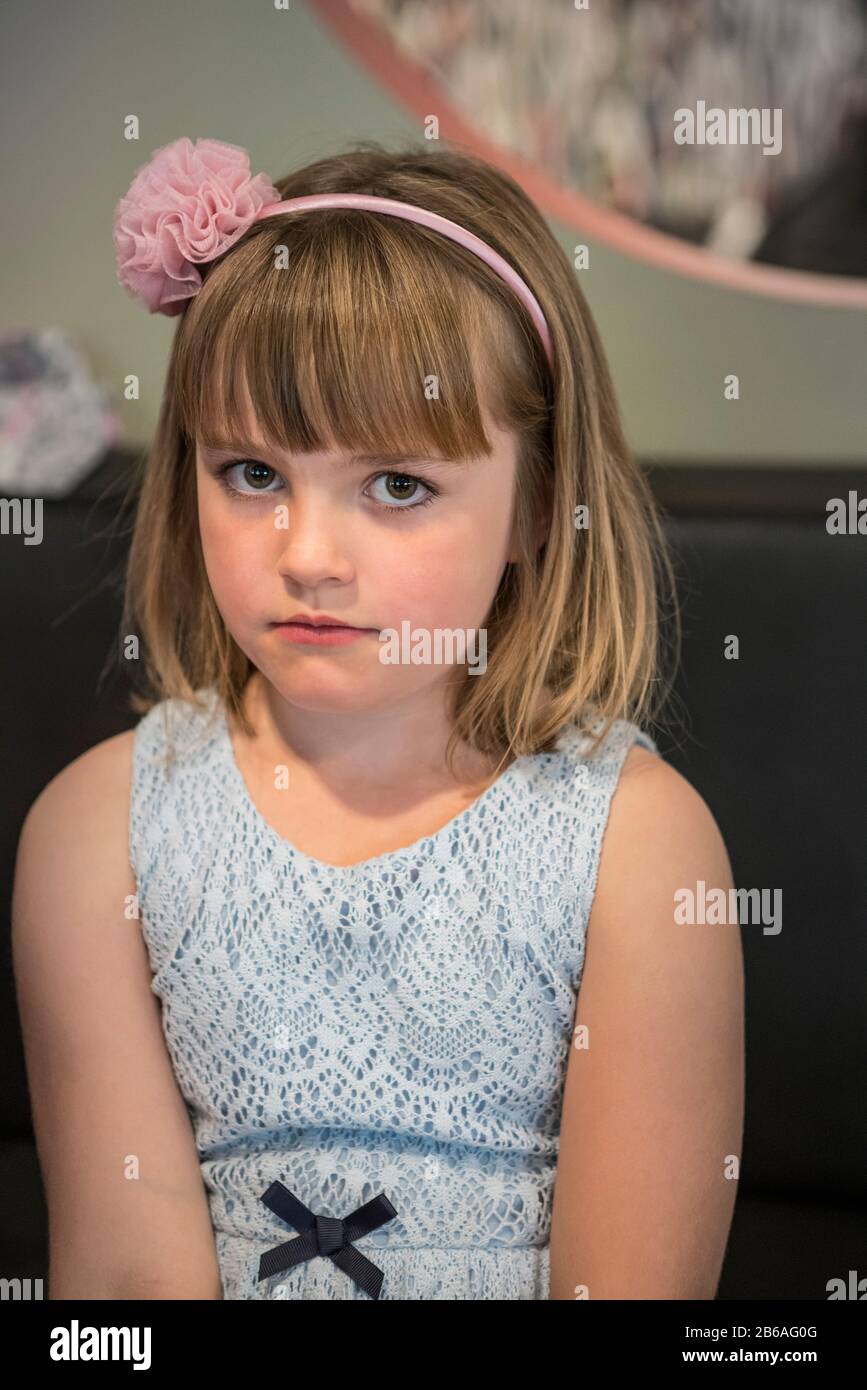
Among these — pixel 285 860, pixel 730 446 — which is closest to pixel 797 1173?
pixel 285 860

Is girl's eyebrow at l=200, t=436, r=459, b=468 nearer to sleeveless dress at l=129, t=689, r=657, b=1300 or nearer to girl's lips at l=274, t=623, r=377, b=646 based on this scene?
girl's lips at l=274, t=623, r=377, b=646

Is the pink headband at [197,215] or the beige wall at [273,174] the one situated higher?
the beige wall at [273,174]

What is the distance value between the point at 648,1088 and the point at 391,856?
0.25m

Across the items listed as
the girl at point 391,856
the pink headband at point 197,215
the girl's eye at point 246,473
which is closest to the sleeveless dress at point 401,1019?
the girl at point 391,856

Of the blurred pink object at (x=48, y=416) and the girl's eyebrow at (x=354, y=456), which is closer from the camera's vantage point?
the girl's eyebrow at (x=354, y=456)

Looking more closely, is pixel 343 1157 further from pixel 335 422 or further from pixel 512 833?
pixel 335 422

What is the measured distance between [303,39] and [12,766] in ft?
2.80

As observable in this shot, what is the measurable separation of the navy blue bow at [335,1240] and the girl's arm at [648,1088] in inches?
5.2

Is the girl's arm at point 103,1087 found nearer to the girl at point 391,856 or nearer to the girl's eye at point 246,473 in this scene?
the girl at point 391,856

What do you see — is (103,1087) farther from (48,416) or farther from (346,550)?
(48,416)

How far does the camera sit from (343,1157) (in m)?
1.10

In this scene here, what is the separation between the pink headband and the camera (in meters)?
1.01

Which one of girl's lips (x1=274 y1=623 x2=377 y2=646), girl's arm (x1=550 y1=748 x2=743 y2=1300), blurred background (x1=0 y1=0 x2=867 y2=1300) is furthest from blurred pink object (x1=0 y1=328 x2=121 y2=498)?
girl's arm (x1=550 y1=748 x2=743 y2=1300)

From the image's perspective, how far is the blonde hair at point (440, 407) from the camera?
95cm
